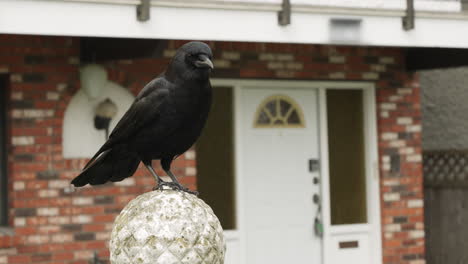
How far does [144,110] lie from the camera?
13.1ft

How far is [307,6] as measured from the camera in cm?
780

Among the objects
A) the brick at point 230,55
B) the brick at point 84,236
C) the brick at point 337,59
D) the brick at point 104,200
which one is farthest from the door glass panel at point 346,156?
the brick at point 84,236

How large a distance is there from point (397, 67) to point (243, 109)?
1.84m

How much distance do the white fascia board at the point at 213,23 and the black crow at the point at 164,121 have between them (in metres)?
2.94

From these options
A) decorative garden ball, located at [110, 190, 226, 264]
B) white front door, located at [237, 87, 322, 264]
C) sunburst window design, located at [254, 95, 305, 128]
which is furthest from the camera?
sunburst window design, located at [254, 95, 305, 128]

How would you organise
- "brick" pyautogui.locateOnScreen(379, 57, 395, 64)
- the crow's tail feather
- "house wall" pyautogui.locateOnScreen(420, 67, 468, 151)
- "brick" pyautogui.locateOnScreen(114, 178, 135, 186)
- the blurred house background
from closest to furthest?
1. the crow's tail feather
2. the blurred house background
3. "brick" pyautogui.locateOnScreen(114, 178, 135, 186)
4. "brick" pyautogui.locateOnScreen(379, 57, 395, 64)
5. "house wall" pyautogui.locateOnScreen(420, 67, 468, 151)

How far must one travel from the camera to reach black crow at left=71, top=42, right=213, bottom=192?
3768mm

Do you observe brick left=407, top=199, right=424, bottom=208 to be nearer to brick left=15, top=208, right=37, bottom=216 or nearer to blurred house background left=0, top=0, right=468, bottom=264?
blurred house background left=0, top=0, right=468, bottom=264

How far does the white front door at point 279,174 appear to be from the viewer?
8914 mm

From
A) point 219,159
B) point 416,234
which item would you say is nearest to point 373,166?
point 416,234

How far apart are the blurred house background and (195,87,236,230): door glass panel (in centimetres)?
1

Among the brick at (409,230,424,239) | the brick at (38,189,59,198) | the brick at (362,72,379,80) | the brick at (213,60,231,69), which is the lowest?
the brick at (409,230,424,239)

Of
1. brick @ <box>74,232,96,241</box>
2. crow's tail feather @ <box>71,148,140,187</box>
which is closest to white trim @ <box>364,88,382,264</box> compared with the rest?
brick @ <box>74,232,96,241</box>

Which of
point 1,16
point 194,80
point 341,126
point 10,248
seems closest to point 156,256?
point 194,80
